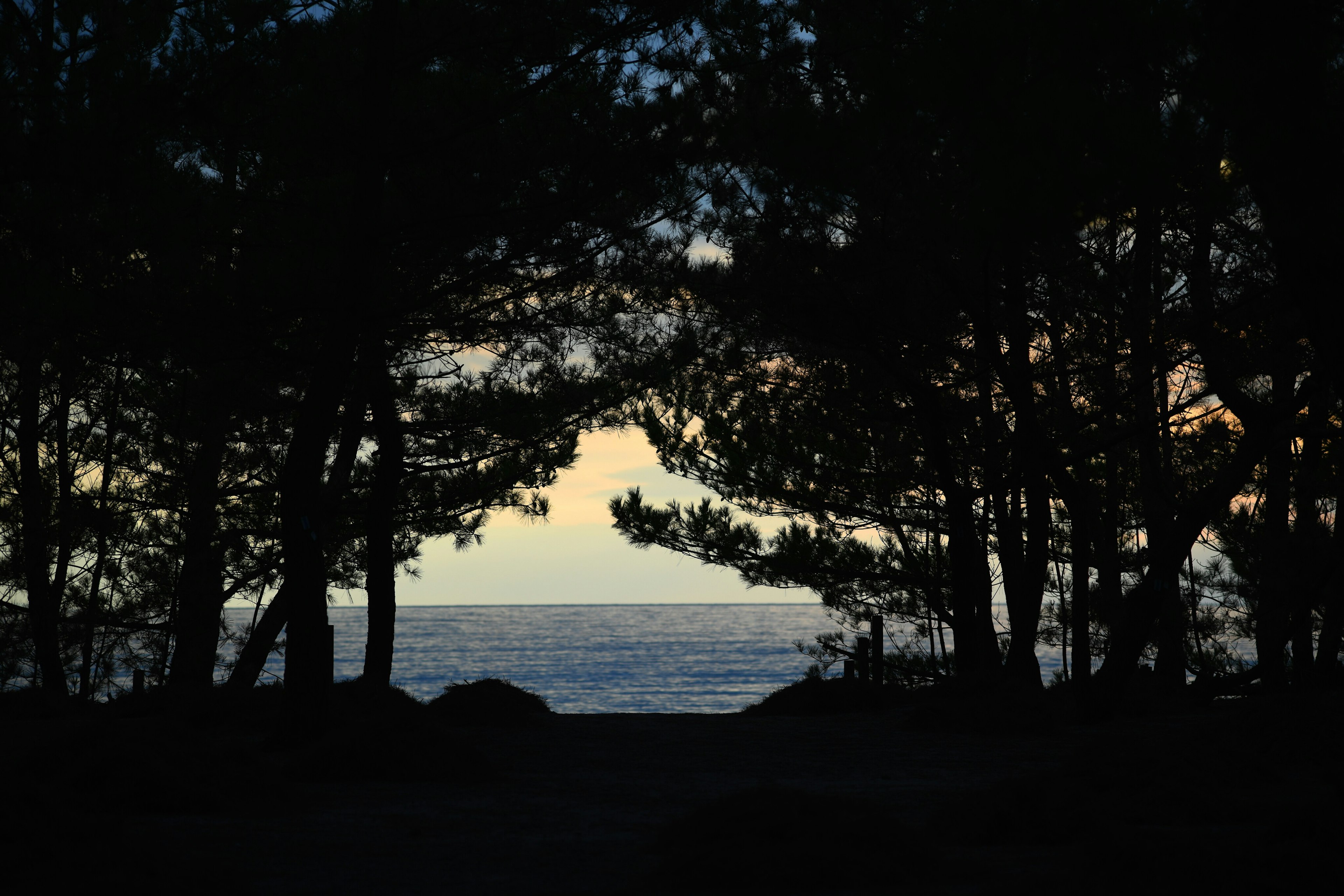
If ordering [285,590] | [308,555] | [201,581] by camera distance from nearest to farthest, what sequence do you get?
[308,555], [201,581], [285,590]

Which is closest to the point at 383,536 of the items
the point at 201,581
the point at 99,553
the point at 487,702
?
the point at 201,581

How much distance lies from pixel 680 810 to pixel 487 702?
→ 426 centimetres

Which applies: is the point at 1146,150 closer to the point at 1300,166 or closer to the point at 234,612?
the point at 1300,166

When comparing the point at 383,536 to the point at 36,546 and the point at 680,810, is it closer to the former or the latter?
the point at 36,546

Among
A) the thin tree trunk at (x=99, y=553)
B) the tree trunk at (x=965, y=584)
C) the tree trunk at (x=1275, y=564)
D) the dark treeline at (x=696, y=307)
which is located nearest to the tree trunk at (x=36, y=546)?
the dark treeline at (x=696, y=307)

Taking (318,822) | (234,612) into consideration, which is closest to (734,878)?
(318,822)

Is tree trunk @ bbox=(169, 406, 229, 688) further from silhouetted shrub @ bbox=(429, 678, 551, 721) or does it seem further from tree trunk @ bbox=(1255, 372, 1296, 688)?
tree trunk @ bbox=(1255, 372, 1296, 688)

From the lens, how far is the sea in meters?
39.5

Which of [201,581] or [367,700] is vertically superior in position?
[201,581]

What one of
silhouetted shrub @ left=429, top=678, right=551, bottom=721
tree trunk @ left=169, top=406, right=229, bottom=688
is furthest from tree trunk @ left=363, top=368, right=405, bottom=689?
silhouetted shrub @ left=429, top=678, right=551, bottom=721

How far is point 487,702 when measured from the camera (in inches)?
365

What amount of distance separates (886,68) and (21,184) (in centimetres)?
543

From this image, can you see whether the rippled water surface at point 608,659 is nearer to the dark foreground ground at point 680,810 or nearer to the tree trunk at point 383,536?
the tree trunk at point 383,536

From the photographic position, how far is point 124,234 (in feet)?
24.4
